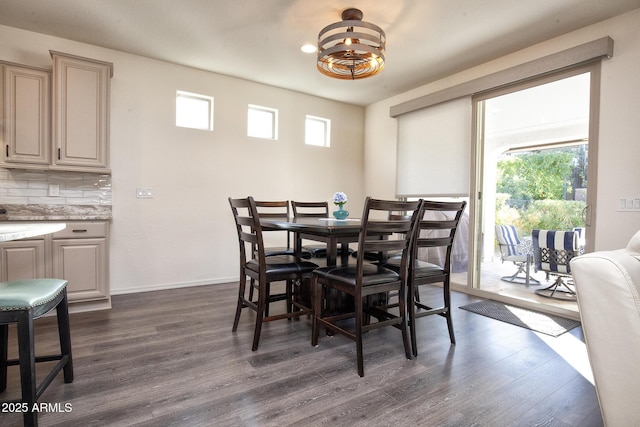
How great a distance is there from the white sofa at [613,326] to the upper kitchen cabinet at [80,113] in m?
3.66

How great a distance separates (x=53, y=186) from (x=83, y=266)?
0.97 metres

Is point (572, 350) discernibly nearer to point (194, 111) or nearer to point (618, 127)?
point (618, 127)

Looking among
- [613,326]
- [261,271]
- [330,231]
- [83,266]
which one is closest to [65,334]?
[261,271]

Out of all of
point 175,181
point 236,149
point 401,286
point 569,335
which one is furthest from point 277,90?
point 569,335

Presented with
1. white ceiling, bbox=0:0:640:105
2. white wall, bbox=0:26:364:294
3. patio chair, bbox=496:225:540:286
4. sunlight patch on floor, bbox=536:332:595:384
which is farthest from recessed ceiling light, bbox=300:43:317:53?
sunlight patch on floor, bbox=536:332:595:384

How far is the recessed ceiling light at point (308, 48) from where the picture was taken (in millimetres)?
3356

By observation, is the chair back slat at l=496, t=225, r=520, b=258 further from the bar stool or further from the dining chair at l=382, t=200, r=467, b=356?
the bar stool

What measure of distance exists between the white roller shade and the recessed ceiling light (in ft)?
5.76

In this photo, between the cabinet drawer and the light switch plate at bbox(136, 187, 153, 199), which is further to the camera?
the light switch plate at bbox(136, 187, 153, 199)

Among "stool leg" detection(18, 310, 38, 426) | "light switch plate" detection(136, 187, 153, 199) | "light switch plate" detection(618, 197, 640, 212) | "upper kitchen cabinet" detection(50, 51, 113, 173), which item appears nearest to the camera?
"stool leg" detection(18, 310, 38, 426)

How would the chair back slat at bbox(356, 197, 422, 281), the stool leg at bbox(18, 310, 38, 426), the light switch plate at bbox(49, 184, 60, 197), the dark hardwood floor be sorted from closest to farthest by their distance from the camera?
the stool leg at bbox(18, 310, 38, 426) < the dark hardwood floor < the chair back slat at bbox(356, 197, 422, 281) < the light switch plate at bbox(49, 184, 60, 197)

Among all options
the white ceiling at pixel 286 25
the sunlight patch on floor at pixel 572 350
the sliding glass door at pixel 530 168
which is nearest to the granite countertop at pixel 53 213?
the white ceiling at pixel 286 25

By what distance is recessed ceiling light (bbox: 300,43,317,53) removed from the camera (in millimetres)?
3356

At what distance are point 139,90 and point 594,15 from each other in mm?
4380
